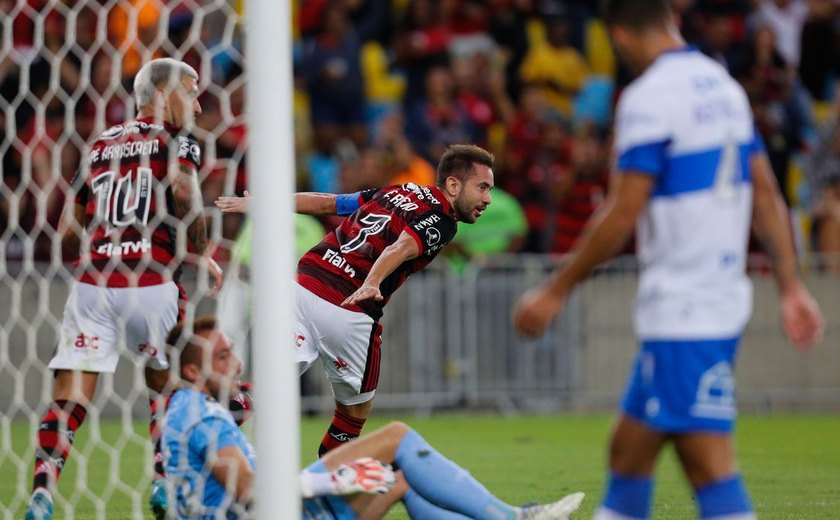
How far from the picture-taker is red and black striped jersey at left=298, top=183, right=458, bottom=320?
6863 mm

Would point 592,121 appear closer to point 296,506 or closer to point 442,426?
point 442,426

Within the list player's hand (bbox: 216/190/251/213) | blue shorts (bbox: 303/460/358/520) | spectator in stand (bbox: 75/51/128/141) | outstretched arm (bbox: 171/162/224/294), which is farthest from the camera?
spectator in stand (bbox: 75/51/128/141)

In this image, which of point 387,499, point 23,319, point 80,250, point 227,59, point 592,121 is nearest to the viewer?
point 387,499

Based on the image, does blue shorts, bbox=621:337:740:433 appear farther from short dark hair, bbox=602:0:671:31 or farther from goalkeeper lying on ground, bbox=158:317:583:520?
goalkeeper lying on ground, bbox=158:317:583:520

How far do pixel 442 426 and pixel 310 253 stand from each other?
18.3 ft

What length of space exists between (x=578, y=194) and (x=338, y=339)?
26.0ft

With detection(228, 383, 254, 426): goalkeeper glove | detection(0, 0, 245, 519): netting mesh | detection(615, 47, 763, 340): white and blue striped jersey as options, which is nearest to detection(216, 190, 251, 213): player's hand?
detection(228, 383, 254, 426): goalkeeper glove

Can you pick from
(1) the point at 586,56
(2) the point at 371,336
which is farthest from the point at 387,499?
(1) the point at 586,56

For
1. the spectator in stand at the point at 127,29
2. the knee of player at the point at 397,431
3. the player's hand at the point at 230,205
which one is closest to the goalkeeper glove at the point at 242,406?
the player's hand at the point at 230,205

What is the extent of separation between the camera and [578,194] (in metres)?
14.5

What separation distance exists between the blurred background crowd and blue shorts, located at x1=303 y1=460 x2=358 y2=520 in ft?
22.7

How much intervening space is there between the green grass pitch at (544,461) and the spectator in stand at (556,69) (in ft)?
15.5

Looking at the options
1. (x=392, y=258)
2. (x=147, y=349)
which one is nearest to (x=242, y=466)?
(x=392, y=258)

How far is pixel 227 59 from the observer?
48.4ft
